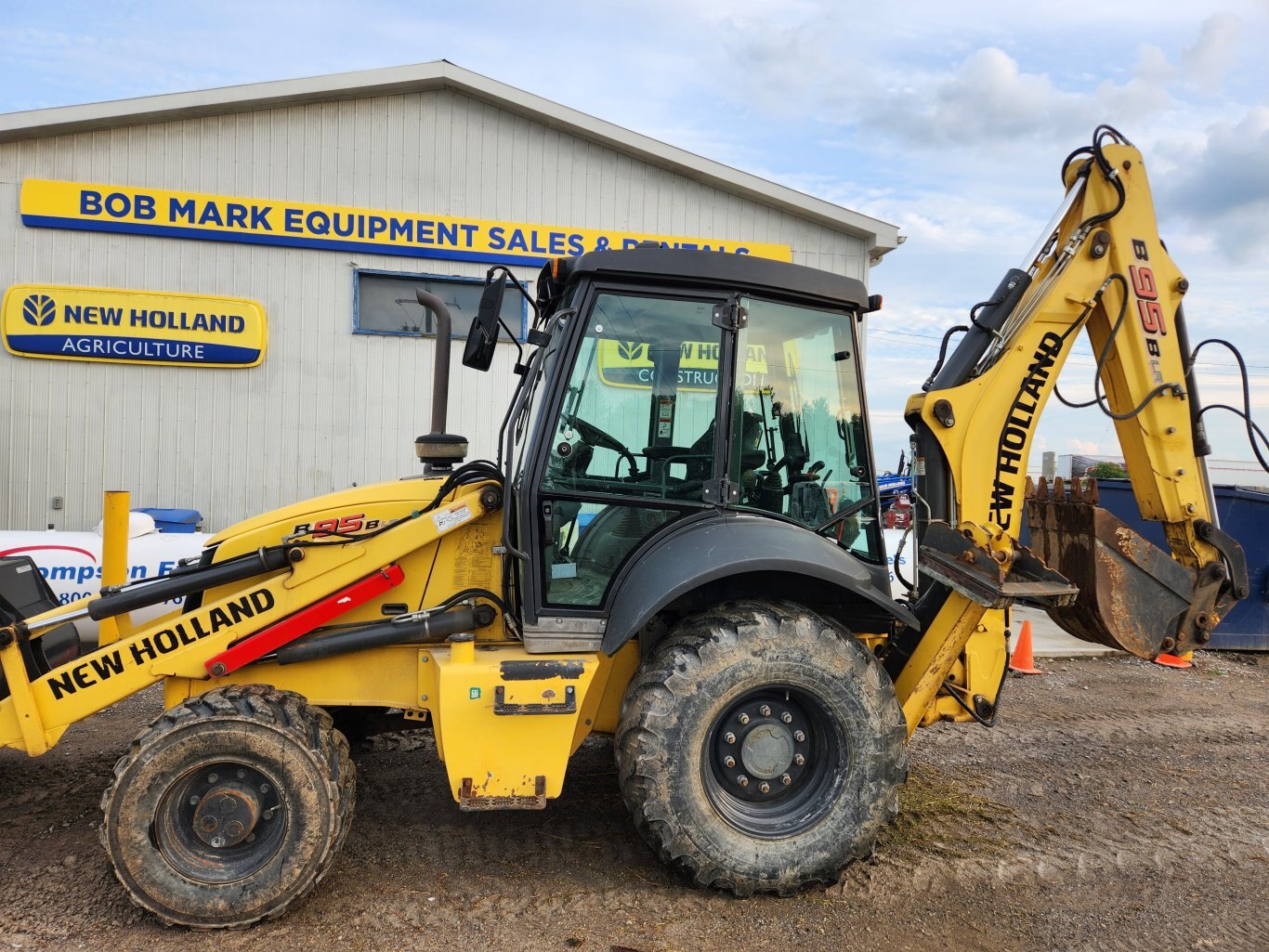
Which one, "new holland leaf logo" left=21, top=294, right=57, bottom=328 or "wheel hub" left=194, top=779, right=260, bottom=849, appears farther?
"new holland leaf logo" left=21, top=294, right=57, bottom=328

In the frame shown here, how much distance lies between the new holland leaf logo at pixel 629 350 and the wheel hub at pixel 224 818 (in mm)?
2194

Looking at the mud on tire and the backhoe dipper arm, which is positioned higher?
the backhoe dipper arm

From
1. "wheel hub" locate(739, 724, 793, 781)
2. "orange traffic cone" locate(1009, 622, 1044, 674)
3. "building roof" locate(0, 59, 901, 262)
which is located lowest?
"orange traffic cone" locate(1009, 622, 1044, 674)

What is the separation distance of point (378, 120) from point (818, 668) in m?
8.48

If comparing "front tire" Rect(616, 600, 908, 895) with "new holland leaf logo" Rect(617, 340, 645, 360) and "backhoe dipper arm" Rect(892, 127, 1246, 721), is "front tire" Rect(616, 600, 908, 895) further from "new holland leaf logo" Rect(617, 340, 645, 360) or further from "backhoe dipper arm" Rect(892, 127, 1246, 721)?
"new holland leaf logo" Rect(617, 340, 645, 360)

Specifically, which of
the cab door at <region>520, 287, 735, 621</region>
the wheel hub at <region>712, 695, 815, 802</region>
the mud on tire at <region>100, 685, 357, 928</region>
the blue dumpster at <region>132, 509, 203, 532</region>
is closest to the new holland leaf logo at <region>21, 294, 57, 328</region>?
the blue dumpster at <region>132, 509, 203, 532</region>

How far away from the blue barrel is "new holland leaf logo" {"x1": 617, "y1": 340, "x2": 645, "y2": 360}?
6613 millimetres

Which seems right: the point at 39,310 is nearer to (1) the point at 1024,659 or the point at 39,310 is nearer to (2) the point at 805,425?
(2) the point at 805,425

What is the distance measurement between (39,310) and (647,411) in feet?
26.9

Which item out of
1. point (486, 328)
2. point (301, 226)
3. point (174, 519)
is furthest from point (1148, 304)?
point (174, 519)

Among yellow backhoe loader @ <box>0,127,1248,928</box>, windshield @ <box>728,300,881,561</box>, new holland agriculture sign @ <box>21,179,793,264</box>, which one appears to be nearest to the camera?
yellow backhoe loader @ <box>0,127,1248,928</box>

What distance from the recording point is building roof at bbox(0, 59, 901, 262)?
29.7ft

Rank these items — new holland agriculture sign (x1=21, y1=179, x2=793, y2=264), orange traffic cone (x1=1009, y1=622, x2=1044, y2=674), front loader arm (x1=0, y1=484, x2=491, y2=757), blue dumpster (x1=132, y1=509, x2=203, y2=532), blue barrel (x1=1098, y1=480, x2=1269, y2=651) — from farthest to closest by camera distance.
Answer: new holland agriculture sign (x1=21, y1=179, x2=793, y2=264)
blue dumpster (x1=132, y1=509, x2=203, y2=532)
blue barrel (x1=1098, y1=480, x2=1269, y2=651)
orange traffic cone (x1=1009, y1=622, x2=1044, y2=674)
front loader arm (x1=0, y1=484, x2=491, y2=757)

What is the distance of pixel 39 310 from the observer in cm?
913
